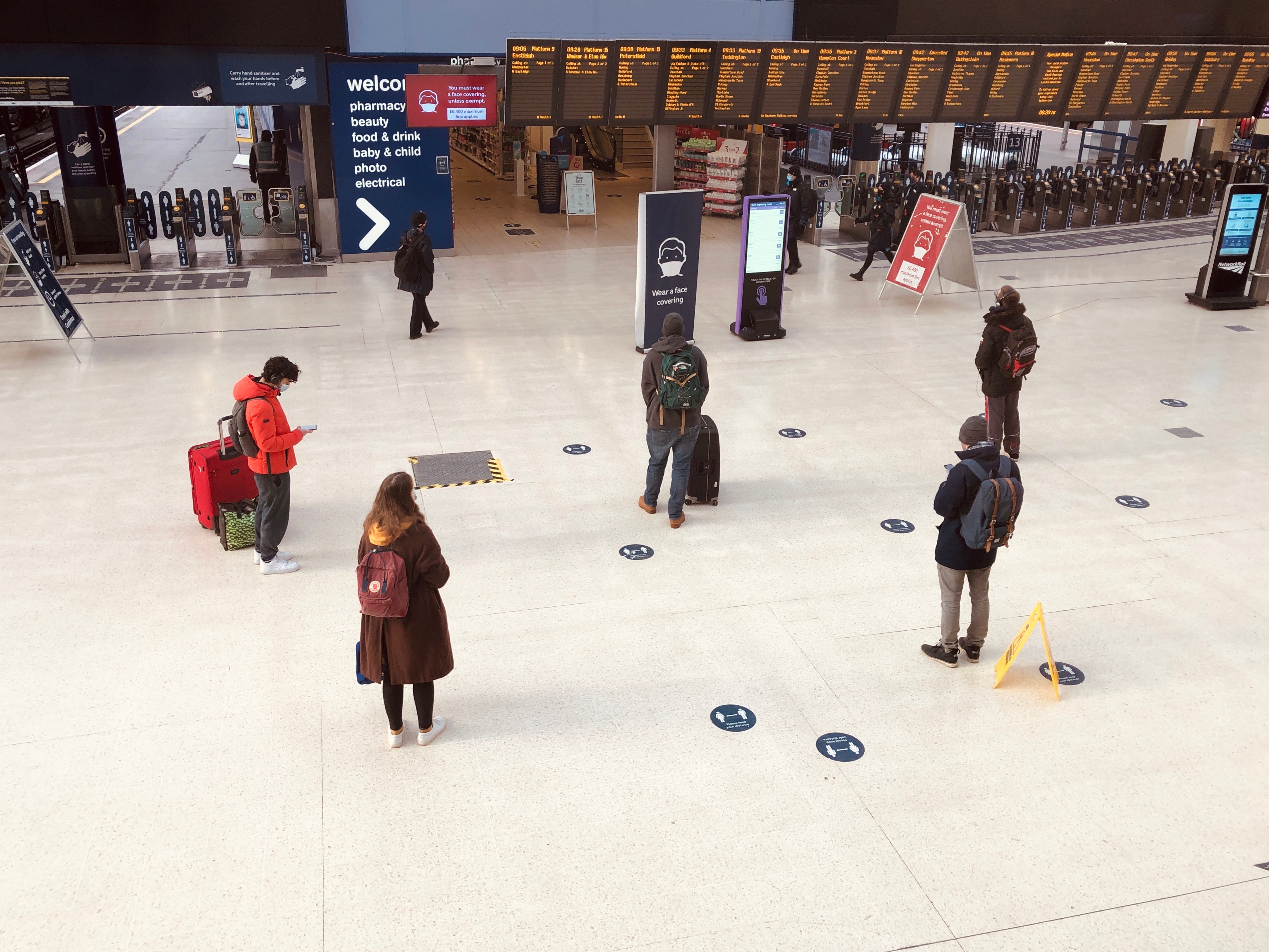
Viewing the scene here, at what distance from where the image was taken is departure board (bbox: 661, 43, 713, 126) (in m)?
10.9

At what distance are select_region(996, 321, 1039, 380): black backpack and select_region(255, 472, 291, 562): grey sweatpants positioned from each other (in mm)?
5444

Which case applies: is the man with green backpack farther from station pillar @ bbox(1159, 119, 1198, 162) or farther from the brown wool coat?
station pillar @ bbox(1159, 119, 1198, 162)

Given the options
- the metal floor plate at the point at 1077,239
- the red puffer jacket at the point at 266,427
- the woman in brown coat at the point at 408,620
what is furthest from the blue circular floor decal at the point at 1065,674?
the metal floor plate at the point at 1077,239

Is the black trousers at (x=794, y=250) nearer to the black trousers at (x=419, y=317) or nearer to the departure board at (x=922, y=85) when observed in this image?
the departure board at (x=922, y=85)

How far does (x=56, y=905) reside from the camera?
3959 mm

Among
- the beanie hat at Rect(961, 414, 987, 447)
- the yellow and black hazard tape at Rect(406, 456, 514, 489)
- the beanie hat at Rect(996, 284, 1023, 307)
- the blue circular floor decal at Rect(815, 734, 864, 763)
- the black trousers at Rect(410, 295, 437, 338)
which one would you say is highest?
the beanie hat at Rect(996, 284, 1023, 307)

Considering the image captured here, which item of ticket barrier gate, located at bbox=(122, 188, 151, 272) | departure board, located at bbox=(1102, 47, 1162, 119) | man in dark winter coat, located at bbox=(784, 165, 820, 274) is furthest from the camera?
man in dark winter coat, located at bbox=(784, 165, 820, 274)

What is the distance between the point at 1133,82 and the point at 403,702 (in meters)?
12.2

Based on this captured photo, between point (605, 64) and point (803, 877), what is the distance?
8789 millimetres

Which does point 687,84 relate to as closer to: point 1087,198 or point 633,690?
point 633,690

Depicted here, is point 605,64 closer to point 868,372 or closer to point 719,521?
point 868,372

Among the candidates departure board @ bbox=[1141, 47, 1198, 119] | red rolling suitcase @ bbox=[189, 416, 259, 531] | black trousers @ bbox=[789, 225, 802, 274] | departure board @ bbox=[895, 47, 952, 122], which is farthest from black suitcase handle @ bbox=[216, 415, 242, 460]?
departure board @ bbox=[1141, 47, 1198, 119]

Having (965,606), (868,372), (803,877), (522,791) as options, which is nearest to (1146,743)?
(965,606)

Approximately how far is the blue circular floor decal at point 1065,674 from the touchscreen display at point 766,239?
6.44 metres
